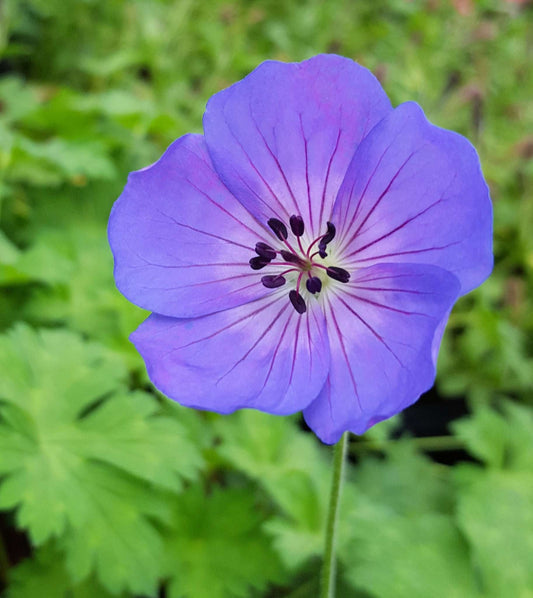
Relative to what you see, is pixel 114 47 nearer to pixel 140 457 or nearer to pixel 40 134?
pixel 40 134

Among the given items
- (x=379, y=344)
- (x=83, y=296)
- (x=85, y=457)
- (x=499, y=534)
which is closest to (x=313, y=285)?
(x=379, y=344)

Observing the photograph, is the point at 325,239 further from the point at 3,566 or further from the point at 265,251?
the point at 3,566

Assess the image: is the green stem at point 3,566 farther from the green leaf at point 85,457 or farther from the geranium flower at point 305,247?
the geranium flower at point 305,247

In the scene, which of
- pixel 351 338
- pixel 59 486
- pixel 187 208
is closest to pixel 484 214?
pixel 351 338

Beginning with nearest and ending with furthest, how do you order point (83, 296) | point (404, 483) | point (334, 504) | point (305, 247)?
1. point (334, 504)
2. point (305, 247)
3. point (83, 296)
4. point (404, 483)

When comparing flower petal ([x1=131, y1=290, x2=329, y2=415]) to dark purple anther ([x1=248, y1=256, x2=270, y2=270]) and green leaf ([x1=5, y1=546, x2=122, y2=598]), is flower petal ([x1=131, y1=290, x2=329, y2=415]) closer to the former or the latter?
dark purple anther ([x1=248, y1=256, x2=270, y2=270])

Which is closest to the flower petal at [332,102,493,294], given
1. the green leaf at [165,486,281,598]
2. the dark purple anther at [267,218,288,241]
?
the dark purple anther at [267,218,288,241]

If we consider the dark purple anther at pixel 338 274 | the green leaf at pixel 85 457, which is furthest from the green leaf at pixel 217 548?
the dark purple anther at pixel 338 274
